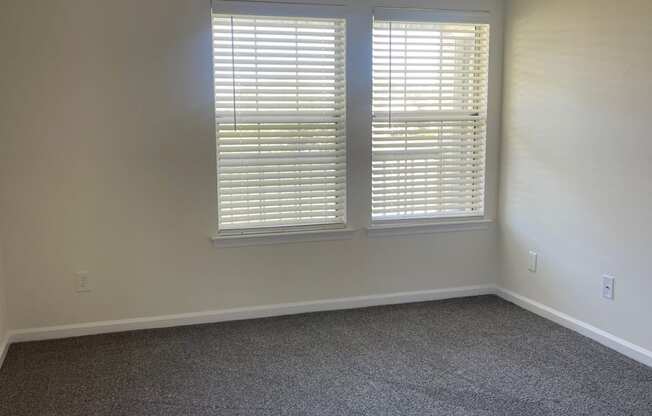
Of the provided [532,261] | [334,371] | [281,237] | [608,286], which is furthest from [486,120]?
[334,371]

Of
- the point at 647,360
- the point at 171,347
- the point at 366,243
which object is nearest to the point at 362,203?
the point at 366,243

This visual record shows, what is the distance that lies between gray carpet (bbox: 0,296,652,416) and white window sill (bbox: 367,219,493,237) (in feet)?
1.94

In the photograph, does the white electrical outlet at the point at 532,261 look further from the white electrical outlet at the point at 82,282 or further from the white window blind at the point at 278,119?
the white electrical outlet at the point at 82,282

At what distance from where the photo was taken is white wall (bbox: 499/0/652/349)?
3.02 metres

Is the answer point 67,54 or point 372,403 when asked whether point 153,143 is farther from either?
point 372,403

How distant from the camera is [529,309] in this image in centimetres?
389

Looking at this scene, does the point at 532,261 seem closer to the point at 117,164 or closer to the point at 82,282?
the point at 117,164

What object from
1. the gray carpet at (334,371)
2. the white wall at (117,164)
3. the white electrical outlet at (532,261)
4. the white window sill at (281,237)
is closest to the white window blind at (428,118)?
the white wall at (117,164)

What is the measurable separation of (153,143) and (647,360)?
3010mm

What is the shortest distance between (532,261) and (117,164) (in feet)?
9.02

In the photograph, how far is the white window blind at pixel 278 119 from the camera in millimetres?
3578

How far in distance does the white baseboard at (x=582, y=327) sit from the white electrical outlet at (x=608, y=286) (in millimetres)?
217

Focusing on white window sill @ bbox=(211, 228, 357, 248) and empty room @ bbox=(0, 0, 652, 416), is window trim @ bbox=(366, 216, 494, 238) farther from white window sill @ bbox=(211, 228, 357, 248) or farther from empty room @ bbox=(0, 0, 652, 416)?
white window sill @ bbox=(211, 228, 357, 248)

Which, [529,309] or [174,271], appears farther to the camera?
Result: [529,309]
